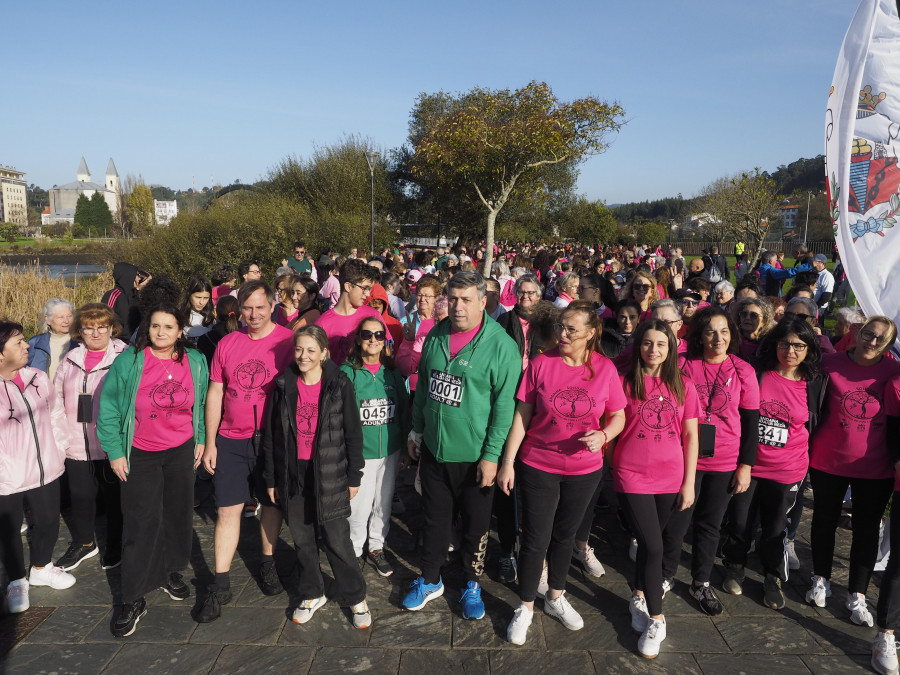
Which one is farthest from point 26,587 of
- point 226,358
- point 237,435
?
point 226,358

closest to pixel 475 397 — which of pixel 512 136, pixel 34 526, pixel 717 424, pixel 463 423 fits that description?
pixel 463 423

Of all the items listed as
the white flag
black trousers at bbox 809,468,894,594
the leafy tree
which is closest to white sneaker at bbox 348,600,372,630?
black trousers at bbox 809,468,894,594

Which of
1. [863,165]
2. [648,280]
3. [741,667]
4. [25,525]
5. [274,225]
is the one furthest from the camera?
[274,225]

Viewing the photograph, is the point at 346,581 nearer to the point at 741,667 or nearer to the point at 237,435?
the point at 237,435

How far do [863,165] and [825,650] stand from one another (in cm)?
276

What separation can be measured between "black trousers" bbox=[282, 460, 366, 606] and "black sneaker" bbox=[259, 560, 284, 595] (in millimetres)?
330

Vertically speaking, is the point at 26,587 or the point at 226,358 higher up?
the point at 226,358

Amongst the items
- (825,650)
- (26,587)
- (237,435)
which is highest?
(237,435)

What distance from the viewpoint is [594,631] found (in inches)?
129

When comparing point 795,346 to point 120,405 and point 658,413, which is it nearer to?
point 658,413

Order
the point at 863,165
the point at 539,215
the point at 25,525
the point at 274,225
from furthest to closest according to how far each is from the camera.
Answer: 1. the point at 539,215
2. the point at 274,225
3. the point at 25,525
4. the point at 863,165

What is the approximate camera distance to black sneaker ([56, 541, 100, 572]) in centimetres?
384

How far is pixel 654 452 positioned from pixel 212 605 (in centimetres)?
262

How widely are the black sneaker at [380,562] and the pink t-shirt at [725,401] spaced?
2.07 metres
